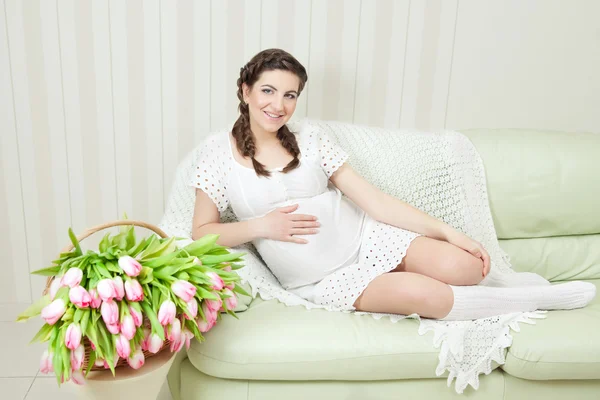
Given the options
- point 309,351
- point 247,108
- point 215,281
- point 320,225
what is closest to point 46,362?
point 215,281

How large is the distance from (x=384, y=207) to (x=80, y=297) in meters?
1.03

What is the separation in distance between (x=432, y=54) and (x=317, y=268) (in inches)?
46.4

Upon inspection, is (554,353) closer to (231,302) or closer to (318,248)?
(318,248)

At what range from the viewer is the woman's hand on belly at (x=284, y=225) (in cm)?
178

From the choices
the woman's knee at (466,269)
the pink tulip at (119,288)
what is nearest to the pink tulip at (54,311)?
the pink tulip at (119,288)

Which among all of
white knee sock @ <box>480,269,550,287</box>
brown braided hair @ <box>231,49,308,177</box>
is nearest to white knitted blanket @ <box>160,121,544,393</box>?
white knee sock @ <box>480,269,550,287</box>

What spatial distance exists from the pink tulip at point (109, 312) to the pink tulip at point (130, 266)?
73mm

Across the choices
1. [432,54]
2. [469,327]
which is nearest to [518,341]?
[469,327]

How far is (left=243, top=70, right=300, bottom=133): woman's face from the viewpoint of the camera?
1775 millimetres

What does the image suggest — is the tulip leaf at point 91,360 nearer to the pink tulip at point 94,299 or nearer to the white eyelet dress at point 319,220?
the pink tulip at point 94,299

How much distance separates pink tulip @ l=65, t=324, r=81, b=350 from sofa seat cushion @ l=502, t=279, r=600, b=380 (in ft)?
3.67

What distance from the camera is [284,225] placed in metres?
1.78

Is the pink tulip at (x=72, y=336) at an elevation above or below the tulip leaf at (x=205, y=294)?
below

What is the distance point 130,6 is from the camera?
2.29m
